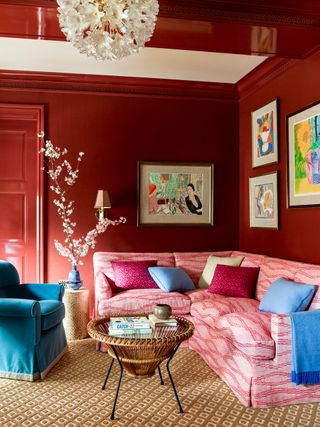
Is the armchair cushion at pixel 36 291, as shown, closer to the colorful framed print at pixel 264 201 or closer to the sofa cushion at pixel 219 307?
the sofa cushion at pixel 219 307

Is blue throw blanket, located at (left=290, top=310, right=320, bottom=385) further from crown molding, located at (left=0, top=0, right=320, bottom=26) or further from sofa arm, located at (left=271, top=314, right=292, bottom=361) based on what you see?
crown molding, located at (left=0, top=0, right=320, bottom=26)

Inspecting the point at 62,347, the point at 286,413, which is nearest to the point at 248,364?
the point at 286,413

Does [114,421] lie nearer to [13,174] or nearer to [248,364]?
[248,364]

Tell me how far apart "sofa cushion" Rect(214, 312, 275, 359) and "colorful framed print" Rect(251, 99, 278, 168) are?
78.4 inches

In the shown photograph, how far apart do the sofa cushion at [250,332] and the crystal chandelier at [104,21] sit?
2080 mm

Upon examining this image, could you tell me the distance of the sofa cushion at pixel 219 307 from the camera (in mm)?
3764

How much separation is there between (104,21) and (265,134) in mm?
3007

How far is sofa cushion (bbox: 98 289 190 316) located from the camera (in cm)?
418

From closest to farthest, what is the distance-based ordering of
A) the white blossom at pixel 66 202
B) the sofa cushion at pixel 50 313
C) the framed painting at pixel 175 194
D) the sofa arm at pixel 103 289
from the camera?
the sofa cushion at pixel 50 313 < the sofa arm at pixel 103 289 < the white blossom at pixel 66 202 < the framed painting at pixel 175 194

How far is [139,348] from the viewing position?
2906mm

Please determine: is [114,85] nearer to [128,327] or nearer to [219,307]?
[219,307]

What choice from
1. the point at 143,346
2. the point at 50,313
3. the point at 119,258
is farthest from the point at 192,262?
the point at 143,346

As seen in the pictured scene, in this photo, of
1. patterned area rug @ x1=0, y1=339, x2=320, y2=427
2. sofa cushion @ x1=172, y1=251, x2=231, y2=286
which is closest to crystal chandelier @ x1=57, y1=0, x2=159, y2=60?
patterned area rug @ x1=0, y1=339, x2=320, y2=427

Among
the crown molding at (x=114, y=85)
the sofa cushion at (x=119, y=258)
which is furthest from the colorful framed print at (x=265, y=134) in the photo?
the sofa cushion at (x=119, y=258)
